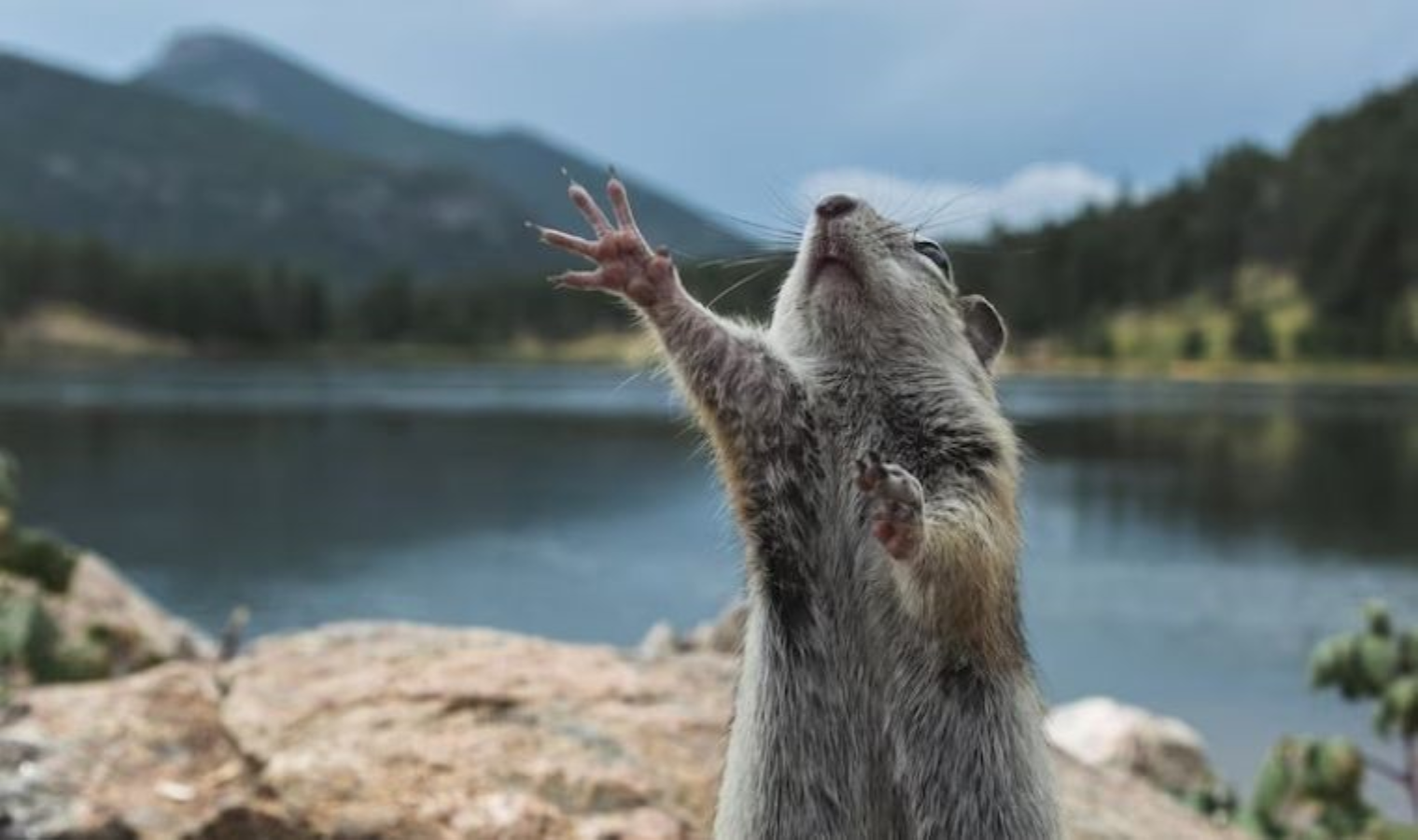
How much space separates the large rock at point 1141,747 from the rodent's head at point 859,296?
974 centimetres

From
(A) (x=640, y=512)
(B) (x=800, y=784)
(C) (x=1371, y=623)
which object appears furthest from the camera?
(A) (x=640, y=512)

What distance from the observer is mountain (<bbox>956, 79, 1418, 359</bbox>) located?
502 feet

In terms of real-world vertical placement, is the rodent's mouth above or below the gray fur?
above

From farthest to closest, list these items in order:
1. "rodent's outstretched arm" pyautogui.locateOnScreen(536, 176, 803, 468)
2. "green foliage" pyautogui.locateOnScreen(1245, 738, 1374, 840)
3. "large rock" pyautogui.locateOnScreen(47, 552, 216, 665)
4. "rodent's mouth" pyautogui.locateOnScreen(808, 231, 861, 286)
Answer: "large rock" pyautogui.locateOnScreen(47, 552, 216, 665) → "green foliage" pyautogui.locateOnScreen(1245, 738, 1374, 840) → "rodent's mouth" pyautogui.locateOnScreen(808, 231, 861, 286) → "rodent's outstretched arm" pyautogui.locateOnScreen(536, 176, 803, 468)

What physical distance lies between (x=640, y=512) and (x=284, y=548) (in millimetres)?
12686

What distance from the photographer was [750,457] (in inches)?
193

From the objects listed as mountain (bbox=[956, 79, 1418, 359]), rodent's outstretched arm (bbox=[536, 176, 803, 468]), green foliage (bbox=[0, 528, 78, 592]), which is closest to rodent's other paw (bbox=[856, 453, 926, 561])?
rodent's outstretched arm (bbox=[536, 176, 803, 468])

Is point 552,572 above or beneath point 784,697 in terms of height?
beneath

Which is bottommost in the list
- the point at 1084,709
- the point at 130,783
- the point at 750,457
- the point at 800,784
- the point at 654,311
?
the point at 1084,709

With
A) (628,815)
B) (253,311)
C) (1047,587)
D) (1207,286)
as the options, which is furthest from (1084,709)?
(253,311)

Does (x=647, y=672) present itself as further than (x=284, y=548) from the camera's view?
No

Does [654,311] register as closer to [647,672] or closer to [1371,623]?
[647,672]

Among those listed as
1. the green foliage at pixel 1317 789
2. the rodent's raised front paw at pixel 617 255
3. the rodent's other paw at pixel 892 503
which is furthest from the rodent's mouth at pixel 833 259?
the green foliage at pixel 1317 789

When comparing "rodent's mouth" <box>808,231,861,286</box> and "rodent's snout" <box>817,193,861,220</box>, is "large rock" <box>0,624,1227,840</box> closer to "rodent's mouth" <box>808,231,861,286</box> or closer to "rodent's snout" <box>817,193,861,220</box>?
"rodent's mouth" <box>808,231,861,286</box>
